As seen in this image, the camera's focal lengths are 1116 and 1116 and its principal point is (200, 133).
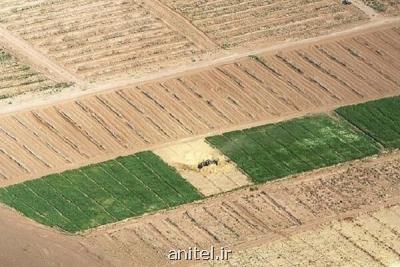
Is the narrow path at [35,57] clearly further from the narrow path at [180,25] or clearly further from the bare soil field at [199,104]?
the narrow path at [180,25]

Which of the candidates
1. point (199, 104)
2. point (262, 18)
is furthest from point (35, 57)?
point (262, 18)

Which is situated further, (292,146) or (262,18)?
(262,18)

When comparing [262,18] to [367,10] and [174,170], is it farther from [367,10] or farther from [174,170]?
[174,170]

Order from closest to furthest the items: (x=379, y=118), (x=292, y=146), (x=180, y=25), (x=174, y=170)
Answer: (x=174, y=170) < (x=292, y=146) < (x=379, y=118) < (x=180, y=25)

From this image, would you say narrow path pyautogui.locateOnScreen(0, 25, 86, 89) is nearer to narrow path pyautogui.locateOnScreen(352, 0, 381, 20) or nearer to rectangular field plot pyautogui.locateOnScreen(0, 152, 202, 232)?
rectangular field plot pyautogui.locateOnScreen(0, 152, 202, 232)

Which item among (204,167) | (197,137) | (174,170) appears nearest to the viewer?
(174,170)

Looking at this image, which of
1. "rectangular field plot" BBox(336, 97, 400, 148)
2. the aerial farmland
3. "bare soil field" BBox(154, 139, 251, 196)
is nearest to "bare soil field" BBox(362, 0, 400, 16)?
the aerial farmland
